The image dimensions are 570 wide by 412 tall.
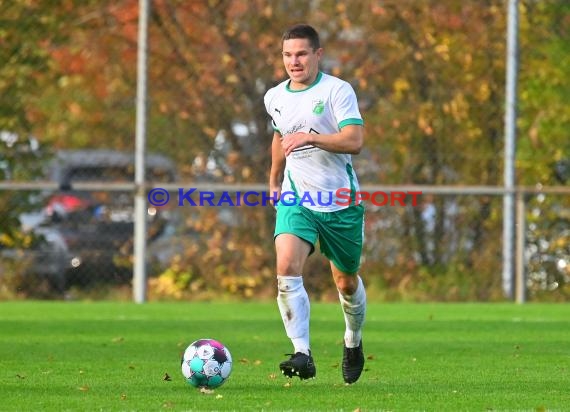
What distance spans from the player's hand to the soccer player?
85 mm

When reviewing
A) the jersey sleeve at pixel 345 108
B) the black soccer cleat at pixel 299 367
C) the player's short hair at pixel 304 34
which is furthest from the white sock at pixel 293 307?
the player's short hair at pixel 304 34

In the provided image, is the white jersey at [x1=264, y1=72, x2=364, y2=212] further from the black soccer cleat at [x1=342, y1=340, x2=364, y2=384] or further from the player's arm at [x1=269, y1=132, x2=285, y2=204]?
the black soccer cleat at [x1=342, y1=340, x2=364, y2=384]

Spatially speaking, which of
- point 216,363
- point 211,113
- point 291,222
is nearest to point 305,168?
point 291,222

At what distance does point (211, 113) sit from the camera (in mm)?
15406

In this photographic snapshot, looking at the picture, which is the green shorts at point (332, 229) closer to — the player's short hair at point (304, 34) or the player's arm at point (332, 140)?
the player's arm at point (332, 140)

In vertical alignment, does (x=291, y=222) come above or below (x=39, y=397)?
above

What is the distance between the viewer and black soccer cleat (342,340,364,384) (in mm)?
7527

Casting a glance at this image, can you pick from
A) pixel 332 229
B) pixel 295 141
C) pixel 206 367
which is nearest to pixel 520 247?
pixel 332 229

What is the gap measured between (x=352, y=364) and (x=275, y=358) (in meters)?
1.56

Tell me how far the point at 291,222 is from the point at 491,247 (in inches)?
319

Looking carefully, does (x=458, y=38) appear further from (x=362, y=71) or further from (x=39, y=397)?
(x=39, y=397)

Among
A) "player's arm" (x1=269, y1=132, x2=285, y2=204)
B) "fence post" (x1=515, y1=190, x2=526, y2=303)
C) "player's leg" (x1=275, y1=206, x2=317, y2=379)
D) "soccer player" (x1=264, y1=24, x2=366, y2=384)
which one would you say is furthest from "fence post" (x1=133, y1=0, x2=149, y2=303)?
"player's leg" (x1=275, y1=206, x2=317, y2=379)

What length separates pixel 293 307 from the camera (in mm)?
7395

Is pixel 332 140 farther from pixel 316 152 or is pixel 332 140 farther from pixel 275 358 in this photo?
pixel 275 358
